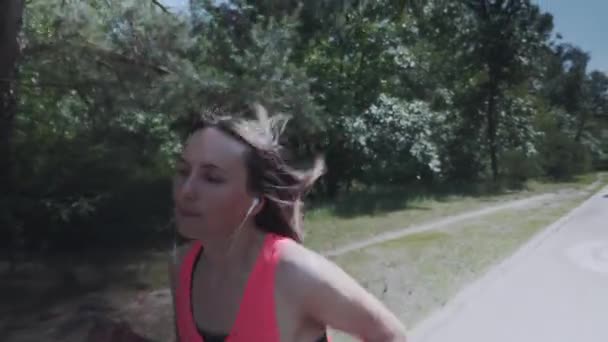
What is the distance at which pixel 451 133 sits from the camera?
26.0 meters

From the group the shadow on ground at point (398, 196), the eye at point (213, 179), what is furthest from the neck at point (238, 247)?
the shadow on ground at point (398, 196)

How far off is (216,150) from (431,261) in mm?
8173

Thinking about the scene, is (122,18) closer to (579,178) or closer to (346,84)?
(346,84)

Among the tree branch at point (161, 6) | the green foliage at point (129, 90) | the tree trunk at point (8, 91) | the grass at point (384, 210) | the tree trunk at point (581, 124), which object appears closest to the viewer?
the tree trunk at point (8, 91)

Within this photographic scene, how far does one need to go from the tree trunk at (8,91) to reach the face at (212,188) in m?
5.99

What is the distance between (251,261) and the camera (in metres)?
1.36

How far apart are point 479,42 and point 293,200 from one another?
1012 inches

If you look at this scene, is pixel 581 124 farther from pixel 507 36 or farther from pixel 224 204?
pixel 224 204

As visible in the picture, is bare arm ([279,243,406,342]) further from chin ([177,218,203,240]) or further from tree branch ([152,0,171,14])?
tree branch ([152,0,171,14])

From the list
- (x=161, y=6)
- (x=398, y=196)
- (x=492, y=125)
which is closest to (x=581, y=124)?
(x=492, y=125)

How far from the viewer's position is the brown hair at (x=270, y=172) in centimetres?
133

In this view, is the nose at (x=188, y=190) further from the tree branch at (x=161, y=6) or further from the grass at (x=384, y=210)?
the tree branch at (x=161, y=6)

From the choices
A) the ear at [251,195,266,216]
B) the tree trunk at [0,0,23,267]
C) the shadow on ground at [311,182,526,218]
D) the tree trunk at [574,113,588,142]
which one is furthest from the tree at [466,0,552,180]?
the ear at [251,195,266,216]

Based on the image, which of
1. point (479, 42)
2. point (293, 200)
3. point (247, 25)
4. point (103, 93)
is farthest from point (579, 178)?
point (293, 200)
